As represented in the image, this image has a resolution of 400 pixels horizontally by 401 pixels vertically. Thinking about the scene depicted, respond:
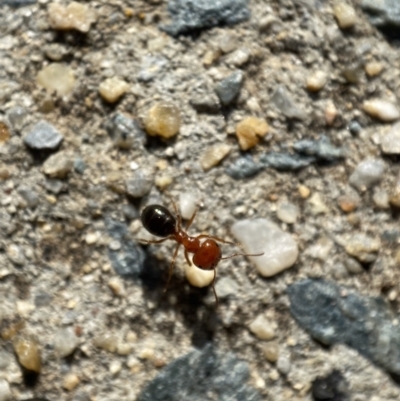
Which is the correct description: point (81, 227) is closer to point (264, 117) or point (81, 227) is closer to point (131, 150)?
point (131, 150)

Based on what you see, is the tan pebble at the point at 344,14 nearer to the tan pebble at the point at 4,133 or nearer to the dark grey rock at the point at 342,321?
the dark grey rock at the point at 342,321

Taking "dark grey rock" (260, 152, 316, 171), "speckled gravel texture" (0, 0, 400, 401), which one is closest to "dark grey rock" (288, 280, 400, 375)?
"speckled gravel texture" (0, 0, 400, 401)

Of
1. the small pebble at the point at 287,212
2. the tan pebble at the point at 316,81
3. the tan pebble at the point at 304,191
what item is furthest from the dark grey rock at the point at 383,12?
the small pebble at the point at 287,212

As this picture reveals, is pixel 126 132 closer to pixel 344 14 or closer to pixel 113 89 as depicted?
pixel 113 89

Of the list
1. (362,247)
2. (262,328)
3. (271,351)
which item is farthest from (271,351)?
(362,247)

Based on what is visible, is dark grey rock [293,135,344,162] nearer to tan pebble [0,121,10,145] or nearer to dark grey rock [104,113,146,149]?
dark grey rock [104,113,146,149]
